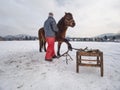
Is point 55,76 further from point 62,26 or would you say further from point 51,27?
point 62,26

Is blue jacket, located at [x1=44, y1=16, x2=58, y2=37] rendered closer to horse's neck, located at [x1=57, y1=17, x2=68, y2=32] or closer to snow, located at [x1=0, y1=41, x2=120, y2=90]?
horse's neck, located at [x1=57, y1=17, x2=68, y2=32]

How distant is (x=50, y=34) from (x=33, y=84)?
2.98 meters

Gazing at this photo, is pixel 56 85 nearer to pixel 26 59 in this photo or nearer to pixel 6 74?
pixel 6 74

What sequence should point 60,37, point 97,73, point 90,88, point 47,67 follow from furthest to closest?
point 60,37 < point 47,67 < point 97,73 < point 90,88

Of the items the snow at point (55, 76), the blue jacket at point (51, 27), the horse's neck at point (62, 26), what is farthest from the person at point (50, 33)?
the horse's neck at point (62, 26)

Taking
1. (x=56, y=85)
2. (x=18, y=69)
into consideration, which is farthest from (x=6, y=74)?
(x=56, y=85)

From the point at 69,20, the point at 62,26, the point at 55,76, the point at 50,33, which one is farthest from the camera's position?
the point at 62,26

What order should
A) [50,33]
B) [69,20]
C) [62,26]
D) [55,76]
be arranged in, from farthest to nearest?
[62,26]
[69,20]
[50,33]
[55,76]

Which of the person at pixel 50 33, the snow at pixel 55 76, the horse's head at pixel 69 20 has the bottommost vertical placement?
the snow at pixel 55 76

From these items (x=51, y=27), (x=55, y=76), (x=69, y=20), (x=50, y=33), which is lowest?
(x=55, y=76)

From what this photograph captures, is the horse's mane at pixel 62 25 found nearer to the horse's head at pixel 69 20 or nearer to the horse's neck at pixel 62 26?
the horse's neck at pixel 62 26

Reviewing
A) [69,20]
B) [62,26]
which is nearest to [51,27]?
[62,26]

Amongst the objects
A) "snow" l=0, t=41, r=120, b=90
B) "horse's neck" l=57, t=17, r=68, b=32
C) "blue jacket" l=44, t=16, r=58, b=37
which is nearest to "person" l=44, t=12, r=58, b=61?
"blue jacket" l=44, t=16, r=58, b=37

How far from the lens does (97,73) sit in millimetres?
7289
